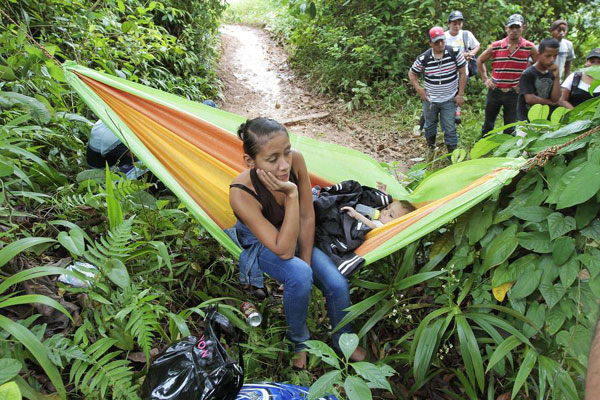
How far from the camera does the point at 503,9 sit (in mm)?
5656

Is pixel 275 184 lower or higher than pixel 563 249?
higher

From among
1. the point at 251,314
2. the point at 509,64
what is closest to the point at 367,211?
the point at 251,314

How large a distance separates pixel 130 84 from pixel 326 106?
3749mm

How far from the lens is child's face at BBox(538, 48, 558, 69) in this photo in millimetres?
3080

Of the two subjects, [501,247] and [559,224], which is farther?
[501,247]

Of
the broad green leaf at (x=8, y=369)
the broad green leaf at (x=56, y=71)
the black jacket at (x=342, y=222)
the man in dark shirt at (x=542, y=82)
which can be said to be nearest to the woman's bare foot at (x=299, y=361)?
the black jacket at (x=342, y=222)

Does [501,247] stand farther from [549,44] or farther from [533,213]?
[549,44]

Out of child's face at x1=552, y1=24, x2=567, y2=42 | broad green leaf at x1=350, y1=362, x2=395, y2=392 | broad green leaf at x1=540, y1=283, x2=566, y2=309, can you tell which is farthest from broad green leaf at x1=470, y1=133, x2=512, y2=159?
child's face at x1=552, y1=24, x2=567, y2=42

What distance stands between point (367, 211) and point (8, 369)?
58.8 inches

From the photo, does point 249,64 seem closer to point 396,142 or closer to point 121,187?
point 396,142

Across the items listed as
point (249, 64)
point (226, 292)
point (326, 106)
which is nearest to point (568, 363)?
point (226, 292)

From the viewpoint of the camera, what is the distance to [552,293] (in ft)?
4.54

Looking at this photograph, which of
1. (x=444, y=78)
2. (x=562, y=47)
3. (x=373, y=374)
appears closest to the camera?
(x=373, y=374)

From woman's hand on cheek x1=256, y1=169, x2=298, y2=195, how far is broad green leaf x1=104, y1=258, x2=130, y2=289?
0.63 metres
